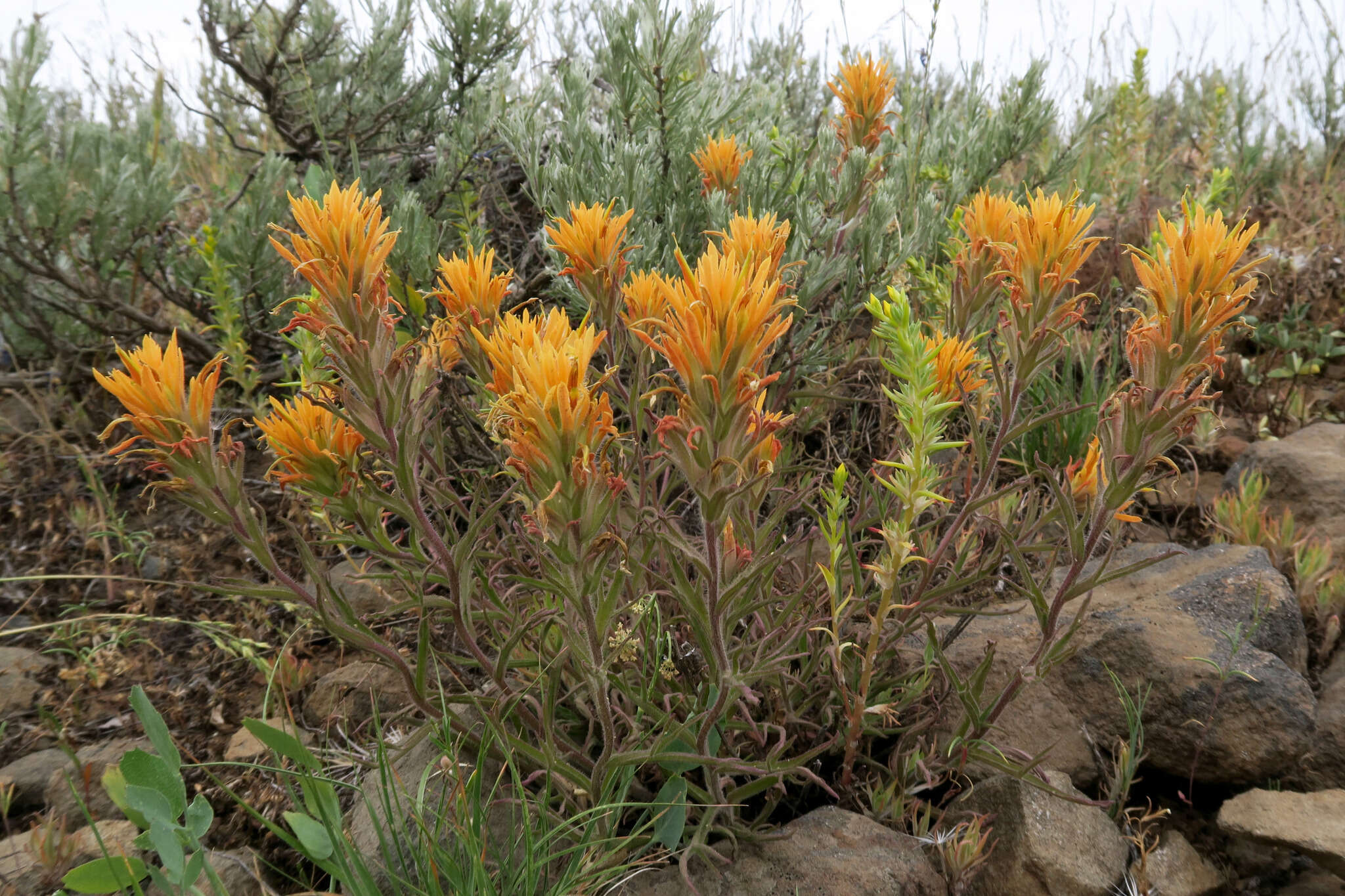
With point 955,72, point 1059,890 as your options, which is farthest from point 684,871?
point 955,72

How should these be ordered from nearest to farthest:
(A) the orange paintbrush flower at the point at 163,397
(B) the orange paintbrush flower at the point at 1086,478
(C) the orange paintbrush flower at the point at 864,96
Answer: (A) the orange paintbrush flower at the point at 163,397 → (B) the orange paintbrush flower at the point at 1086,478 → (C) the orange paintbrush flower at the point at 864,96

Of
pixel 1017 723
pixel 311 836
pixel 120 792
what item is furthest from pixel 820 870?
pixel 120 792

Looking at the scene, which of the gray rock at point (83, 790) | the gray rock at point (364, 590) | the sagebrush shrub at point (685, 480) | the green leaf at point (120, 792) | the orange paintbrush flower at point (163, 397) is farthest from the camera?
the gray rock at point (364, 590)

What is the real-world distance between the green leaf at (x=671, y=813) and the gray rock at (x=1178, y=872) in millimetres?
927

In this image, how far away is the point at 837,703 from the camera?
6.63 ft

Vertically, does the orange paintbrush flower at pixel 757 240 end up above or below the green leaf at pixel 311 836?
above

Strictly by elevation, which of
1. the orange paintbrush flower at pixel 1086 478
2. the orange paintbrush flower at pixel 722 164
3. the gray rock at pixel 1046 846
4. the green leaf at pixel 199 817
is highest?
the orange paintbrush flower at pixel 722 164

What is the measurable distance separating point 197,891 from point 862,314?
2818 millimetres

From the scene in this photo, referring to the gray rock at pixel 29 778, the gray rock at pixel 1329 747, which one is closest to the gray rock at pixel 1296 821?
the gray rock at pixel 1329 747

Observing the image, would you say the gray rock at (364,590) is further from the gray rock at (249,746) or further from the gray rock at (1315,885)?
Result: the gray rock at (1315,885)

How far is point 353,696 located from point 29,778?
0.77 metres

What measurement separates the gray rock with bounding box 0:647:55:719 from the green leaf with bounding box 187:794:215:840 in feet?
4.18

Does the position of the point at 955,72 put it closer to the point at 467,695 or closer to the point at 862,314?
the point at 862,314

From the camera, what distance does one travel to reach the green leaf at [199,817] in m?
1.51
